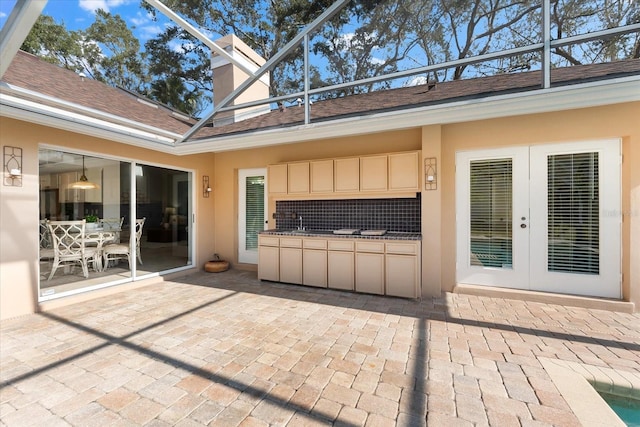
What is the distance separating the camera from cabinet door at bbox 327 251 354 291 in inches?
183

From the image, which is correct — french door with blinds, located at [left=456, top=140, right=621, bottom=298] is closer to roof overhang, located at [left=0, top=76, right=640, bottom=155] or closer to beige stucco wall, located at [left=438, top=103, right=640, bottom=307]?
beige stucco wall, located at [left=438, top=103, right=640, bottom=307]

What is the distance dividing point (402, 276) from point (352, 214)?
1561 mm

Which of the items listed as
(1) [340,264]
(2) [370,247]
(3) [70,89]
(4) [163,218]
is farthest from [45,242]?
(2) [370,247]

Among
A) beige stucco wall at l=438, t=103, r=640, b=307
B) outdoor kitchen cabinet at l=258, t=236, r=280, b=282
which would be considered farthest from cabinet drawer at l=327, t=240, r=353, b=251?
beige stucco wall at l=438, t=103, r=640, b=307

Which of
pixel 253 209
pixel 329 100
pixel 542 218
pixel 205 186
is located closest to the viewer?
pixel 542 218

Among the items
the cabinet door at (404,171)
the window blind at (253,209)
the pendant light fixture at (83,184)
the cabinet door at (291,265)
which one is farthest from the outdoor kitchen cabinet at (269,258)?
the pendant light fixture at (83,184)

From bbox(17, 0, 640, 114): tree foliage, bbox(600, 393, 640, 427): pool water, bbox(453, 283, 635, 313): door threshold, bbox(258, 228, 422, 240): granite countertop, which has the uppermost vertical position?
bbox(17, 0, 640, 114): tree foliage

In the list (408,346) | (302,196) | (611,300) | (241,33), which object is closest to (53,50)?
(241,33)

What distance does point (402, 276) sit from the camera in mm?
4297

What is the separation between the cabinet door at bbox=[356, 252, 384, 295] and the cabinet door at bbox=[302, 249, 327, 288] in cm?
60

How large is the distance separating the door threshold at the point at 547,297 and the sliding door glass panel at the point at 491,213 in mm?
377

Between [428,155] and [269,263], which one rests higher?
[428,155]

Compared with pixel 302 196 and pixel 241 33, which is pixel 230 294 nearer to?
pixel 302 196

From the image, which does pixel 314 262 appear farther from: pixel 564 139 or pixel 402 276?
pixel 564 139
